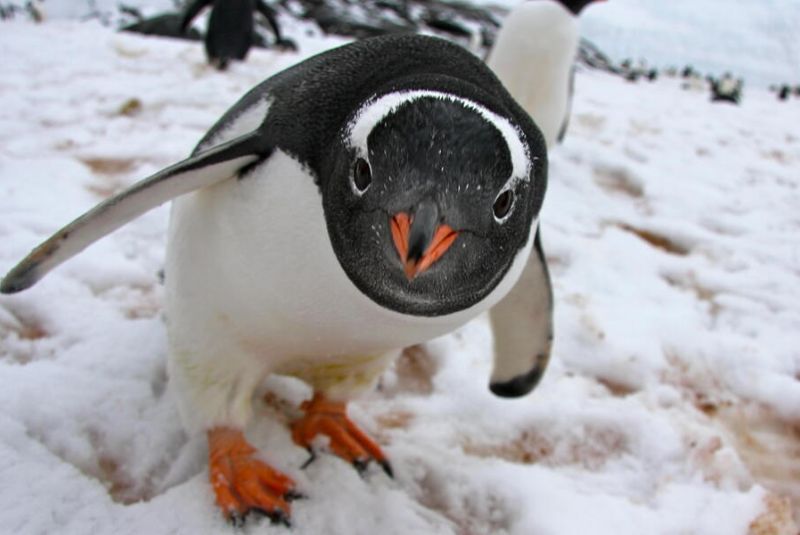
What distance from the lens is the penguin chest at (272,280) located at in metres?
1.04

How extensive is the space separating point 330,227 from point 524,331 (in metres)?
0.79

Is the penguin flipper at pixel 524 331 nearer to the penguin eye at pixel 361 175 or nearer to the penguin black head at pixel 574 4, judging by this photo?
the penguin eye at pixel 361 175

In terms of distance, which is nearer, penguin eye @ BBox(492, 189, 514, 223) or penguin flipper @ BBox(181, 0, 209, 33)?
penguin eye @ BBox(492, 189, 514, 223)

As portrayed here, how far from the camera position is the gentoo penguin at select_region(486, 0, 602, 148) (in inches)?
140

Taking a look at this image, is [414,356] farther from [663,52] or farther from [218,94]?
[663,52]

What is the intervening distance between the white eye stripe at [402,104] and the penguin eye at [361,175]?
1 cm

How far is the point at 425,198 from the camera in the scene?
2.81 feet

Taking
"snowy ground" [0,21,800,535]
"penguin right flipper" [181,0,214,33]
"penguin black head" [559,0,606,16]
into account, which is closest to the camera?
"snowy ground" [0,21,800,535]

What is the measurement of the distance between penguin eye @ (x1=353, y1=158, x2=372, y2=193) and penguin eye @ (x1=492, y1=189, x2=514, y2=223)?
0.18 m

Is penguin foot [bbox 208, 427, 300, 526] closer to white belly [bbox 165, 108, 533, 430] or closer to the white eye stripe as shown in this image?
white belly [bbox 165, 108, 533, 430]

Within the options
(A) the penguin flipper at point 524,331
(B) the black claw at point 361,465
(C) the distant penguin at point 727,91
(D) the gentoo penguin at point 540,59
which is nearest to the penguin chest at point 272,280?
(B) the black claw at point 361,465

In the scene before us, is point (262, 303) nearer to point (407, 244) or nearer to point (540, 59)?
point (407, 244)

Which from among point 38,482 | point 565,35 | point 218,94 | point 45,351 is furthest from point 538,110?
point 38,482

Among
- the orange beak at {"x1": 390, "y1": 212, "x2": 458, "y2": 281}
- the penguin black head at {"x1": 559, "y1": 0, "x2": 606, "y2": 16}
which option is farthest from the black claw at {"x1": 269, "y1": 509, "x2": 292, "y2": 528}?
the penguin black head at {"x1": 559, "y1": 0, "x2": 606, "y2": 16}
